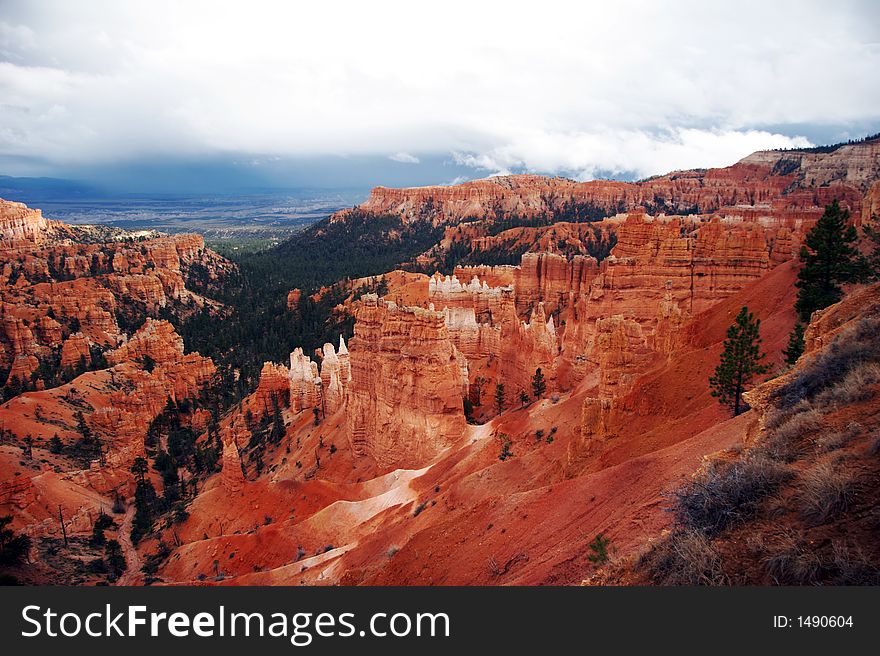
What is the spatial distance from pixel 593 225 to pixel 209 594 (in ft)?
374

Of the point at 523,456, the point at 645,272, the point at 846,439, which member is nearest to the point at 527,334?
the point at 645,272

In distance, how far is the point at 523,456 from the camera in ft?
77.2

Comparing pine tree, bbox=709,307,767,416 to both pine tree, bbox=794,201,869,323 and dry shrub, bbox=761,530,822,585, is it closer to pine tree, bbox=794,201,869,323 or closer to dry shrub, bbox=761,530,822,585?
pine tree, bbox=794,201,869,323

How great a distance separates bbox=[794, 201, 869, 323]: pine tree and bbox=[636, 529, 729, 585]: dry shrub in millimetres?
19600

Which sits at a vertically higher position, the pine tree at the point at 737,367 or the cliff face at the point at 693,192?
the cliff face at the point at 693,192

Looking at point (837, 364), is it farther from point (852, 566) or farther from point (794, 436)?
point (852, 566)

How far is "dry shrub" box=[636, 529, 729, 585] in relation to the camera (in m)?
6.22

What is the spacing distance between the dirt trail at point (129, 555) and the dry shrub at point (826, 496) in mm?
29742

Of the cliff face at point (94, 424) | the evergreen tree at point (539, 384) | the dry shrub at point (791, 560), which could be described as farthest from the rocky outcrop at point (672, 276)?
the cliff face at point (94, 424)

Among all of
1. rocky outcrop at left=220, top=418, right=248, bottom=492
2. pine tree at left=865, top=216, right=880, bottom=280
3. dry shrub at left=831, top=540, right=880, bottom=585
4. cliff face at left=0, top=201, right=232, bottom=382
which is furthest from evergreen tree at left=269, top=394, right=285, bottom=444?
dry shrub at left=831, top=540, right=880, bottom=585

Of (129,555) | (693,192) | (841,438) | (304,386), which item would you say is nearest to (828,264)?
(841,438)

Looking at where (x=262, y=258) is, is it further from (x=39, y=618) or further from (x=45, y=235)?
(x=39, y=618)

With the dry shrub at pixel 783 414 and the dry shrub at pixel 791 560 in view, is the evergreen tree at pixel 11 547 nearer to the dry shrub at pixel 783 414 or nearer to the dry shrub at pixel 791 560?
the dry shrub at pixel 783 414

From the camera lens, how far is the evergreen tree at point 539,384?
36062 mm
